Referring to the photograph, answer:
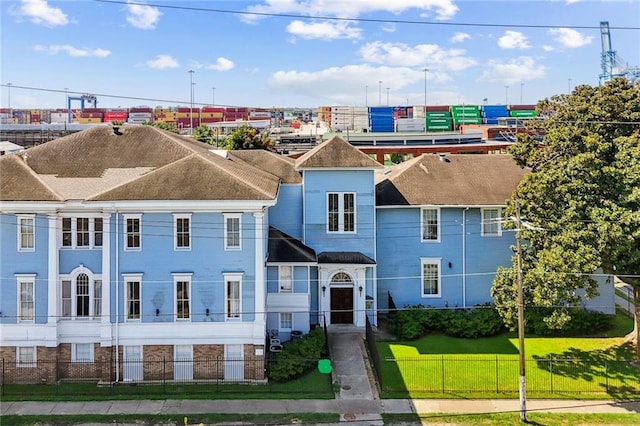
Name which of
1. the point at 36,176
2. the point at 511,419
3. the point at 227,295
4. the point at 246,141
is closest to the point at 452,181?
the point at 511,419

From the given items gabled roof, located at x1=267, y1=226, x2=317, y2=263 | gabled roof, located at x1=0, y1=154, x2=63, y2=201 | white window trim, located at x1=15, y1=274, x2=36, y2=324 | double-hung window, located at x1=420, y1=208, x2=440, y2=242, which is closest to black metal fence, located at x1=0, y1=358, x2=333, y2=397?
white window trim, located at x1=15, y1=274, x2=36, y2=324

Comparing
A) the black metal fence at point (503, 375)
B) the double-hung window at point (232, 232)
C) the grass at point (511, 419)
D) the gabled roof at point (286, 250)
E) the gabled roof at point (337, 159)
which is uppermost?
the gabled roof at point (337, 159)

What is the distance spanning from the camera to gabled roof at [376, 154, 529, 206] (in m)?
30.0

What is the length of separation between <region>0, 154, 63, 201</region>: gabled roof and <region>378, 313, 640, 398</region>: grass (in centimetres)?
1618

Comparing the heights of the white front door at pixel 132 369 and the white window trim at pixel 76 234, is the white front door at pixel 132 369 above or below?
below

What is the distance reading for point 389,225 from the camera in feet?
99.0

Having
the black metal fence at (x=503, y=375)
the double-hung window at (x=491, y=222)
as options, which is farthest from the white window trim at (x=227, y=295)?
the double-hung window at (x=491, y=222)

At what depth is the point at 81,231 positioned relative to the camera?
76.8ft

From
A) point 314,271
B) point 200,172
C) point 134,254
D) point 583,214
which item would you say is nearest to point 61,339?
point 134,254

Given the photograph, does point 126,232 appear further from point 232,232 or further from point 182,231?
point 232,232

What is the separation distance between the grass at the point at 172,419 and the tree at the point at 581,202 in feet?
32.0

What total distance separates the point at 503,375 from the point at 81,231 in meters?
18.8

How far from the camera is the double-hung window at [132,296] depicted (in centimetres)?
2317

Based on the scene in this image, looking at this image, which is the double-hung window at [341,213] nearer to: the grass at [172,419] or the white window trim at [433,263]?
the white window trim at [433,263]
